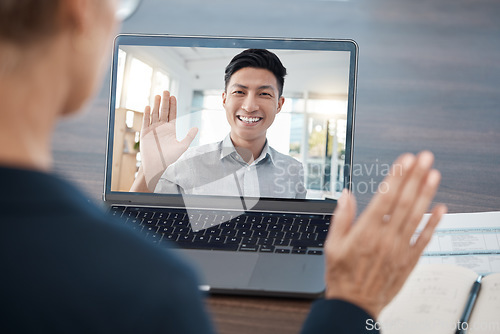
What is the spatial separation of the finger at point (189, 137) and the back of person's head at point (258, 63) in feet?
0.34

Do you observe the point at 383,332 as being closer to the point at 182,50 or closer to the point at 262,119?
the point at 262,119

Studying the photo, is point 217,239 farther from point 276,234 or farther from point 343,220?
point 343,220

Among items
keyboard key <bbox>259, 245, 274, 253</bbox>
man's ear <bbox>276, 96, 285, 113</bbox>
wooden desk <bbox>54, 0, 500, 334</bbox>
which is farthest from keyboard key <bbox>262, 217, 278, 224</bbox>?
wooden desk <bbox>54, 0, 500, 334</bbox>

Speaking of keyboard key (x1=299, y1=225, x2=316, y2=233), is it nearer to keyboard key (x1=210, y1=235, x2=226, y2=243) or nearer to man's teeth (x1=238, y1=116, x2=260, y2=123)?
keyboard key (x1=210, y1=235, x2=226, y2=243)

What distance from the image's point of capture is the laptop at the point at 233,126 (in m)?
0.81

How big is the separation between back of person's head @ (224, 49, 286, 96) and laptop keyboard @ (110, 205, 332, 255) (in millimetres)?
240

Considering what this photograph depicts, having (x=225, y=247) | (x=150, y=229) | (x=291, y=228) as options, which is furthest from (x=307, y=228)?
(x=150, y=229)

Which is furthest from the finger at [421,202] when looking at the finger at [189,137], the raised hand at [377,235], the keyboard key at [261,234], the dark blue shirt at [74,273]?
the finger at [189,137]

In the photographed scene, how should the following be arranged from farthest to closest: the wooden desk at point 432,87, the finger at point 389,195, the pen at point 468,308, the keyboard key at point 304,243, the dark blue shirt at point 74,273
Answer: the wooden desk at point 432,87
the keyboard key at point 304,243
the pen at point 468,308
the finger at point 389,195
the dark blue shirt at point 74,273

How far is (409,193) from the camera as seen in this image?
365mm

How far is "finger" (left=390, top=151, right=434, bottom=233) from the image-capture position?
362mm

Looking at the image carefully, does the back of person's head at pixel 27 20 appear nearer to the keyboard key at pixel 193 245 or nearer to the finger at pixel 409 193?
the finger at pixel 409 193

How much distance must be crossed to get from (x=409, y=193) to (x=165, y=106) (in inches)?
22.8

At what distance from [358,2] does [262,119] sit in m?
0.42
